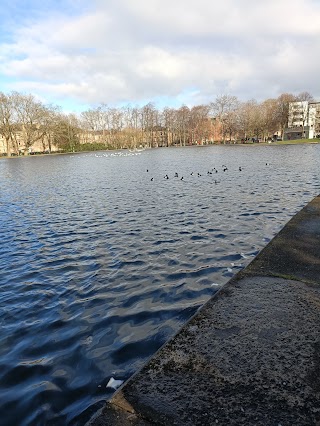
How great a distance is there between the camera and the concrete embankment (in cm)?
247

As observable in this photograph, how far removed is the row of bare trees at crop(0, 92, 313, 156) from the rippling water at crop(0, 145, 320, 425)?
85.4 meters

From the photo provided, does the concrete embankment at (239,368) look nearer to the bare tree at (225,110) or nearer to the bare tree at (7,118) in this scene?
the bare tree at (7,118)

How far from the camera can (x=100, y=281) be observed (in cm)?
687

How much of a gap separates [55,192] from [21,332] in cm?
1659

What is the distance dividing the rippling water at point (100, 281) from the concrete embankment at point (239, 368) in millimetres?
1036

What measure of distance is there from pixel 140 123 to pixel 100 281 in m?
139

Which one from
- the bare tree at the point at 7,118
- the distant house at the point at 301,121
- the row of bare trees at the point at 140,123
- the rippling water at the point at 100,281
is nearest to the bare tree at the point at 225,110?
the row of bare trees at the point at 140,123

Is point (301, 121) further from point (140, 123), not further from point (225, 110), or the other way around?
point (140, 123)

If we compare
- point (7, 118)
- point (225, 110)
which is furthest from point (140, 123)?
point (7, 118)

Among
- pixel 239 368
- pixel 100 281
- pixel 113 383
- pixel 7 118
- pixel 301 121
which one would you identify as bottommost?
pixel 100 281

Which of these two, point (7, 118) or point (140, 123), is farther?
point (140, 123)

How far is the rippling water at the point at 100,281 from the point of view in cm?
396

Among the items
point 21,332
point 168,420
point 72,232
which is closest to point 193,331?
point 168,420

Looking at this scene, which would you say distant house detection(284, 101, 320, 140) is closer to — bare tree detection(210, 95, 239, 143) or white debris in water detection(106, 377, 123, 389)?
bare tree detection(210, 95, 239, 143)
